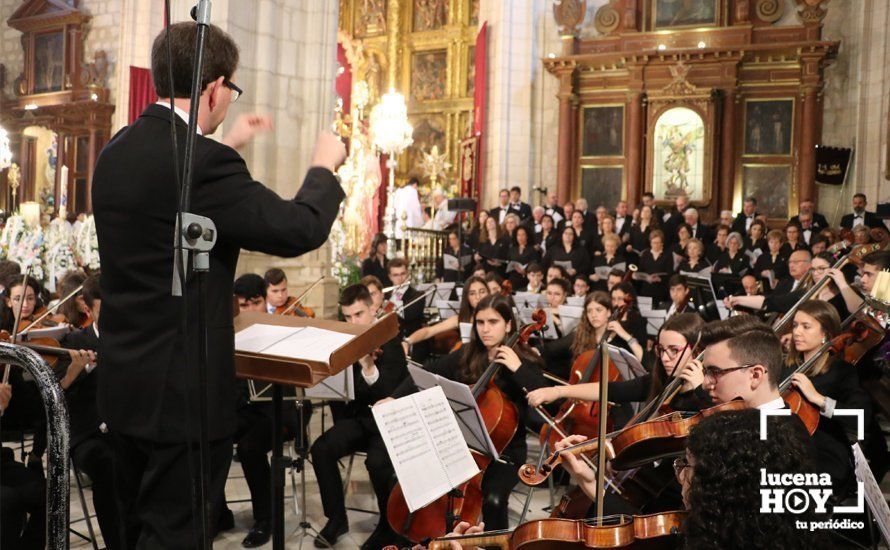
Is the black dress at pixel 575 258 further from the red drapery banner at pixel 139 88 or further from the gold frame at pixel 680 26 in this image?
the red drapery banner at pixel 139 88

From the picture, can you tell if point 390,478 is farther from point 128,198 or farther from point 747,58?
point 747,58

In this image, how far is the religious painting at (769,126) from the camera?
14.7 m

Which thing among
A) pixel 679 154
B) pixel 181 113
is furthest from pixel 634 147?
pixel 181 113

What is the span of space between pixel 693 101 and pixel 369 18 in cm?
892

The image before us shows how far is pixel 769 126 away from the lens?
14.8 m

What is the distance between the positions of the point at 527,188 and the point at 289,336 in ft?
45.4

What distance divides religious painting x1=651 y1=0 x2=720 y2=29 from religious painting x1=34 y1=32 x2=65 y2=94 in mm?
13735

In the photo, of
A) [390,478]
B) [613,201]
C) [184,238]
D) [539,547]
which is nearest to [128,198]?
[184,238]

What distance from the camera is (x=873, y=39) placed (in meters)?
13.5

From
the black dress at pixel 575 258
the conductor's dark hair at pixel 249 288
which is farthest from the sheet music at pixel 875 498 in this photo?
the black dress at pixel 575 258

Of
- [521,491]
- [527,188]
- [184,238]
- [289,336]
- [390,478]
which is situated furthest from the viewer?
[527,188]

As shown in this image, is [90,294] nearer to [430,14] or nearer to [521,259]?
[521,259]

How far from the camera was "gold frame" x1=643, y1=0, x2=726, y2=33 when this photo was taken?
15.0 m

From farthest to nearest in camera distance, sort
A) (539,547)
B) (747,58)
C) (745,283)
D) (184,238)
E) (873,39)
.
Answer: (747,58) → (873,39) → (745,283) → (539,547) → (184,238)
